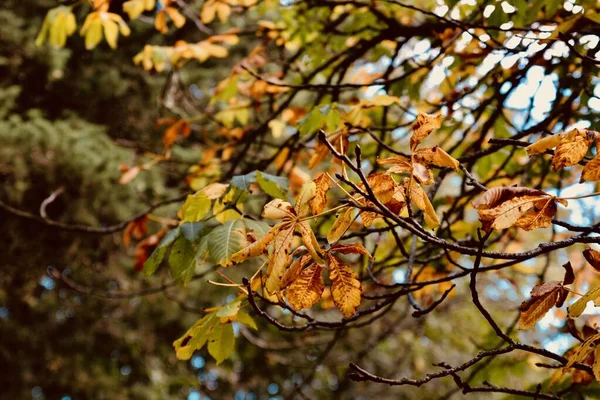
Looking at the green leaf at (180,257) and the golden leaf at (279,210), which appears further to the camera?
the green leaf at (180,257)

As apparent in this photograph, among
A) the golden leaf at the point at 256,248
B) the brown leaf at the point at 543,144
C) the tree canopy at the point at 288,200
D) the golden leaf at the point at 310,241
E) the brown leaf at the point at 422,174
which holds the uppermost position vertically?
the brown leaf at the point at 543,144

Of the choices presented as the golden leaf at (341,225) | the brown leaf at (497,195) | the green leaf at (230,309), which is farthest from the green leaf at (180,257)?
the brown leaf at (497,195)

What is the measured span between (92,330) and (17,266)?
957 millimetres

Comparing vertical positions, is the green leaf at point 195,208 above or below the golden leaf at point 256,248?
below

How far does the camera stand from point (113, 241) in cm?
Result: 550

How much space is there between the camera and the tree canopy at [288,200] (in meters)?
1.03

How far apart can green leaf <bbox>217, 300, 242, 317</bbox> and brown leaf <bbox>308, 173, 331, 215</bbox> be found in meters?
0.27

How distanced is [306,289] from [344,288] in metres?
0.08

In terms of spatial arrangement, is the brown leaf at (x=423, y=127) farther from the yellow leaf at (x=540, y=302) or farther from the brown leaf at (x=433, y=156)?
the yellow leaf at (x=540, y=302)

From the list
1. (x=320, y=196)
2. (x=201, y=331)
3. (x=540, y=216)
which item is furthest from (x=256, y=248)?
(x=540, y=216)

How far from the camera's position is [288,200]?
8.18ft

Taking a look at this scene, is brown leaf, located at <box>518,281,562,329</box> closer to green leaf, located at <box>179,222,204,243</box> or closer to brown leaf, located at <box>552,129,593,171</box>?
brown leaf, located at <box>552,129,593,171</box>

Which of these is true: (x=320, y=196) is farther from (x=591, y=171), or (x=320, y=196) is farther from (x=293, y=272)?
(x=591, y=171)

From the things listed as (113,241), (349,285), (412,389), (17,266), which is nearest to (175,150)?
(113,241)
